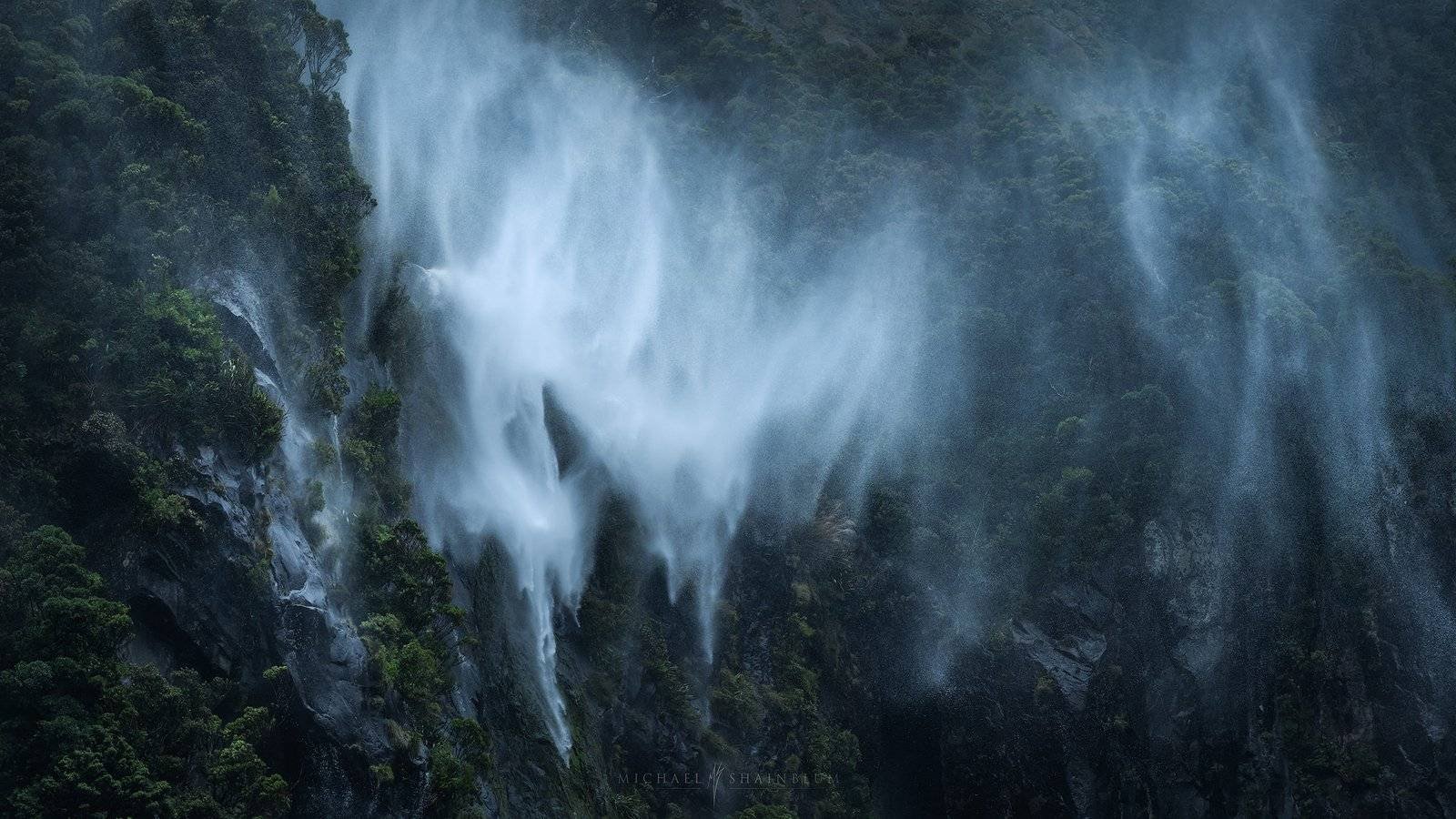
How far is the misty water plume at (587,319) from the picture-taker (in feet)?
135

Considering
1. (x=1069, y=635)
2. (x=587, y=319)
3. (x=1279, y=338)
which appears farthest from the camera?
(x=587, y=319)

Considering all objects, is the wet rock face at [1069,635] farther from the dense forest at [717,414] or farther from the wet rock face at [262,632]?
the wet rock face at [262,632]

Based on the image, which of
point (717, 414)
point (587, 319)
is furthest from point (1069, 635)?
point (587, 319)

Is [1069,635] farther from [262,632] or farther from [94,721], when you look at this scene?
[94,721]

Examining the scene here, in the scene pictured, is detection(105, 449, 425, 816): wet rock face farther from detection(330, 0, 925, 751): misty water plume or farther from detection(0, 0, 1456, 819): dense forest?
detection(330, 0, 925, 751): misty water plume

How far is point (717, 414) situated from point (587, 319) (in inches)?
251

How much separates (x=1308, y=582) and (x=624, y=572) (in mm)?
23204

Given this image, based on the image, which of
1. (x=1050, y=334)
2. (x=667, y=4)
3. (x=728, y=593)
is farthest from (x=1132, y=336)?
(x=667, y=4)

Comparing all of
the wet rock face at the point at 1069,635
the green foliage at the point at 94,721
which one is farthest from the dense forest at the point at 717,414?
the wet rock face at the point at 1069,635

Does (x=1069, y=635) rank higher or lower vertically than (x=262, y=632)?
higher

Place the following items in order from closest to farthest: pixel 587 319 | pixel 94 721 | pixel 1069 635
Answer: pixel 94 721, pixel 1069 635, pixel 587 319

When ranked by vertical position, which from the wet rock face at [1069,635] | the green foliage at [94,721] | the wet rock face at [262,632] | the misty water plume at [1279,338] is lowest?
the green foliage at [94,721]

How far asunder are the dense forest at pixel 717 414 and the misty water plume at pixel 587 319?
0.72 ft

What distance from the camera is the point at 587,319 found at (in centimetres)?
5031
